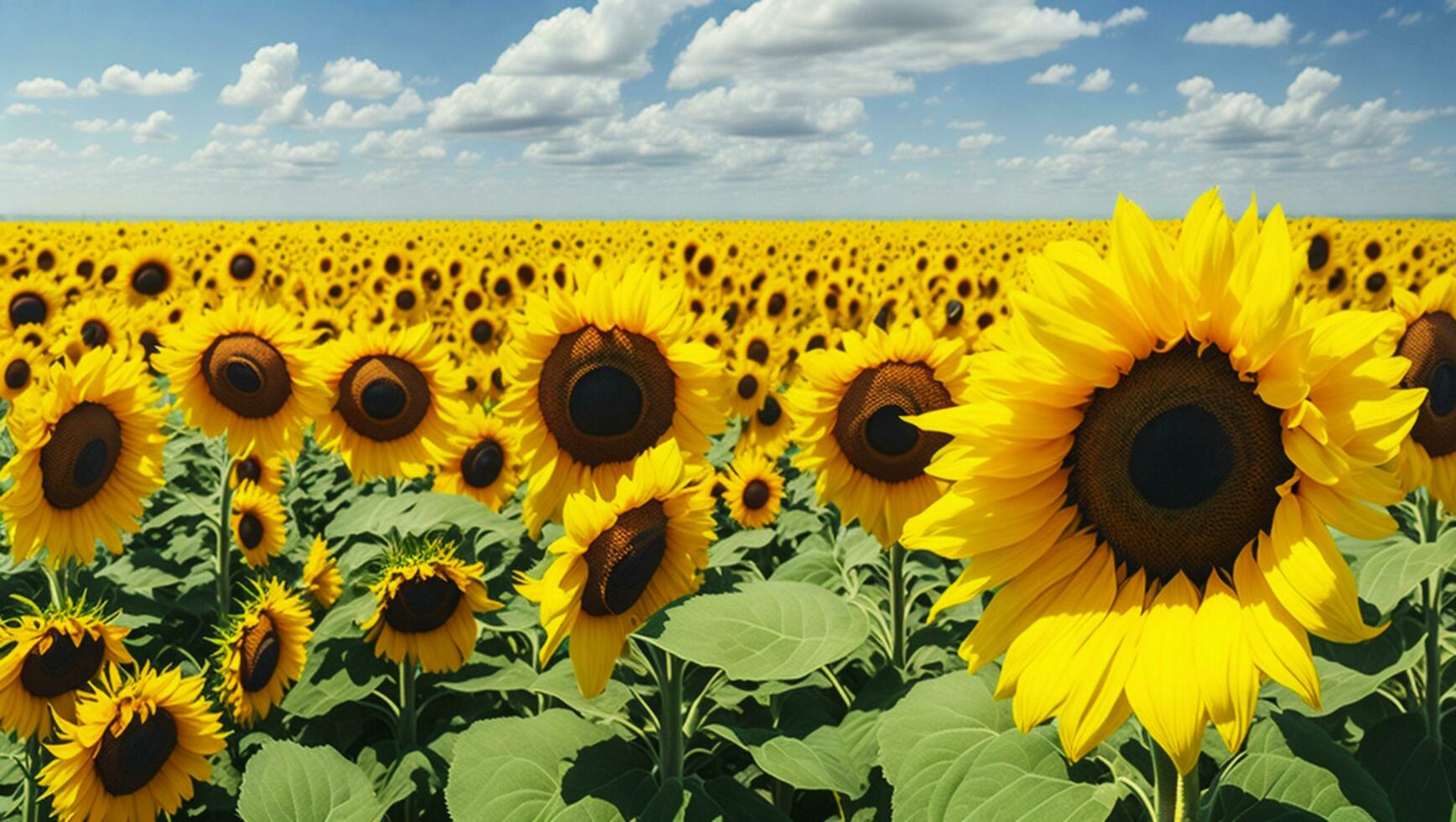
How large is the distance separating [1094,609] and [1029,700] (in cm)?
21

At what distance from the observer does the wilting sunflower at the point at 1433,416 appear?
3.02m

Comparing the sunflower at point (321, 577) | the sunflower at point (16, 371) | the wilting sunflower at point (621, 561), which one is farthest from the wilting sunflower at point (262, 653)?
the sunflower at point (16, 371)

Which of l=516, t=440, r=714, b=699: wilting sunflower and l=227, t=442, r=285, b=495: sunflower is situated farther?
l=227, t=442, r=285, b=495: sunflower

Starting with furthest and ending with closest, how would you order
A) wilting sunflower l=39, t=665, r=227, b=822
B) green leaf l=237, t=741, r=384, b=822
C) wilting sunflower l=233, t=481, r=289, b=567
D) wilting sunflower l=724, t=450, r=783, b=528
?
1. wilting sunflower l=724, t=450, r=783, b=528
2. wilting sunflower l=233, t=481, r=289, b=567
3. wilting sunflower l=39, t=665, r=227, b=822
4. green leaf l=237, t=741, r=384, b=822

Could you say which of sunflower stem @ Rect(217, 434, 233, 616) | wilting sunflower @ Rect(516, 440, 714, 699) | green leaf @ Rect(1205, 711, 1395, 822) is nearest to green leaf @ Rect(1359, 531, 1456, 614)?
green leaf @ Rect(1205, 711, 1395, 822)

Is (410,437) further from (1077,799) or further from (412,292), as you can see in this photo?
(412,292)

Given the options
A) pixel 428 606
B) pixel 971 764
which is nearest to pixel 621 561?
pixel 971 764

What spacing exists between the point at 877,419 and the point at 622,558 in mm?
1407

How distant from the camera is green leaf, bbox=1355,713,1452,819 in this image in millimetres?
2799

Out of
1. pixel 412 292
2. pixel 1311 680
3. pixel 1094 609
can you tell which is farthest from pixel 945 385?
pixel 412 292

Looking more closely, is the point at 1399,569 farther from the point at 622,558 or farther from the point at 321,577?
the point at 321,577

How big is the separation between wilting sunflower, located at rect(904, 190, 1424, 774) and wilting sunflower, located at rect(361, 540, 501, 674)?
85.8 inches

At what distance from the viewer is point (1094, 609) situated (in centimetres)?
169

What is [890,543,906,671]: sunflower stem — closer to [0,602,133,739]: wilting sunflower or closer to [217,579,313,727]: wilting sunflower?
[217,579,313,727]: wilting sunflower
